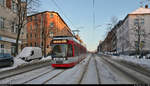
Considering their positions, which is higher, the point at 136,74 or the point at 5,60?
the point at 5,60

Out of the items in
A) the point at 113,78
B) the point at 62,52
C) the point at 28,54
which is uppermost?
the point at 62,52

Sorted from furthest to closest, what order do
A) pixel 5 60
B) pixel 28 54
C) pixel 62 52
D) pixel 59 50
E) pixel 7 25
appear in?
pixel 7 25 → pixel 28 54 → pixel 5 60 → pixel 59 50 → pixel 62 52

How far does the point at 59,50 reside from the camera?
12938mm

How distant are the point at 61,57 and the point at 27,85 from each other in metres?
5.95

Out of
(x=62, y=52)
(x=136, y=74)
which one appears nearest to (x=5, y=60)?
(x=62, y=52)

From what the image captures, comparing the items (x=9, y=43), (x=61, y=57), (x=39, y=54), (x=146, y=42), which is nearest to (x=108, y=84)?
(x=61, y=57)

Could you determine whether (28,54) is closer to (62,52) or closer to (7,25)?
(7,25)

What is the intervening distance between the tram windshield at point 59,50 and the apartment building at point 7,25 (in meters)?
14.9

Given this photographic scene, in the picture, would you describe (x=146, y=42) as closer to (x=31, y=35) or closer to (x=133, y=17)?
(x=133, y=17)

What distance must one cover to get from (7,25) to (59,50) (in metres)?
17.5

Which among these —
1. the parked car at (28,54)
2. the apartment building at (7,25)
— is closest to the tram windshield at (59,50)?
the parked car at (28,54)

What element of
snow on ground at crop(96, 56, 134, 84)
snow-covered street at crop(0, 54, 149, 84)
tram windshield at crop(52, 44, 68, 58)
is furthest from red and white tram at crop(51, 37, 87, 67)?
snow on ground at crop(96, 56, 134, 84)

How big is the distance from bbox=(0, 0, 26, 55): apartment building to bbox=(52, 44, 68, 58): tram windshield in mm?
14866

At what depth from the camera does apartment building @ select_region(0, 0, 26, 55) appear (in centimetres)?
2445
